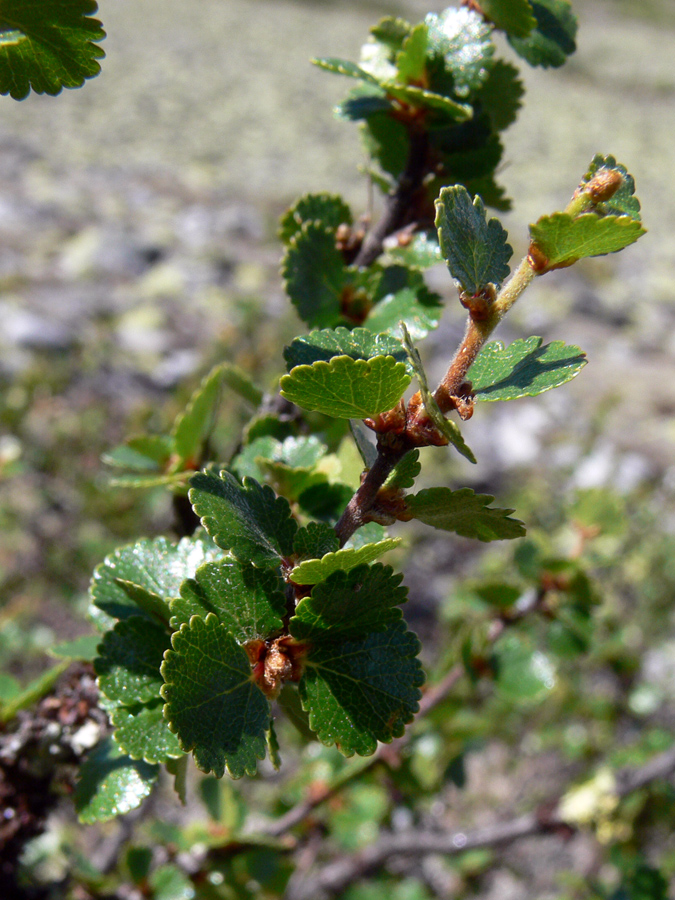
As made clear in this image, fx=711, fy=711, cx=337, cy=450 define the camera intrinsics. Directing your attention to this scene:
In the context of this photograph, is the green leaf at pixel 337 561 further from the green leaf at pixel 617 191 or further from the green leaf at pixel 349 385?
the green leaf at pixel 617 191

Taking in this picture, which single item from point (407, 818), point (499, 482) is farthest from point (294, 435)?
point (499, 482)

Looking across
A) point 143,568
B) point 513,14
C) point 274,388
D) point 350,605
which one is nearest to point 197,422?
point 274,388

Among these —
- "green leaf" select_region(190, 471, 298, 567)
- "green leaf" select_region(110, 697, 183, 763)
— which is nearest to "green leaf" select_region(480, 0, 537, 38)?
"green leaf" select_region(190, 471, 298, 567)

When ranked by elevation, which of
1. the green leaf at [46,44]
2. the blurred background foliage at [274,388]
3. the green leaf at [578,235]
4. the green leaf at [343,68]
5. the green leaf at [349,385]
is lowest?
the blurred background foliage at [274,388]

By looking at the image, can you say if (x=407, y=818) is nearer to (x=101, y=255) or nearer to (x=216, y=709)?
(x=216, y=709)

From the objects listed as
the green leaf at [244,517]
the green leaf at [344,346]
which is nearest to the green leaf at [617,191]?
the green leaf at [344,346]

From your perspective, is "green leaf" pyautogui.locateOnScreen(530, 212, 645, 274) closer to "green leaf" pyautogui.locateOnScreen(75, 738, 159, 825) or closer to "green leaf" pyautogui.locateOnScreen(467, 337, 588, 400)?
"green leaf" pyautogui.locateOnScreen(467, 337, 588, 400)
